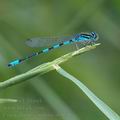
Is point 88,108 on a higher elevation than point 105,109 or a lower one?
higher

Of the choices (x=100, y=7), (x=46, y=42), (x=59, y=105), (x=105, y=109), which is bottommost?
(x=105, y=109)

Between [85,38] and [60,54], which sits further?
[60,54]

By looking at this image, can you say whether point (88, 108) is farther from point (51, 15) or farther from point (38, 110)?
point (51, 15)

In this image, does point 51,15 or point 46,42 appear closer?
point 46,42

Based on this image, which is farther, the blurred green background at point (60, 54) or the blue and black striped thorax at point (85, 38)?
the blurred green background at point (60, 54)

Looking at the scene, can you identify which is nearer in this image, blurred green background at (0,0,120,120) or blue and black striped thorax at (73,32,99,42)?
blue and black striped thorax at (73,32,99,42)

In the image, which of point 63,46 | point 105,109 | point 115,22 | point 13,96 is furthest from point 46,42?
point 105,109

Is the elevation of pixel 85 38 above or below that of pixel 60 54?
below

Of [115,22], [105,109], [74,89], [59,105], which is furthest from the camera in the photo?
[115,22]
